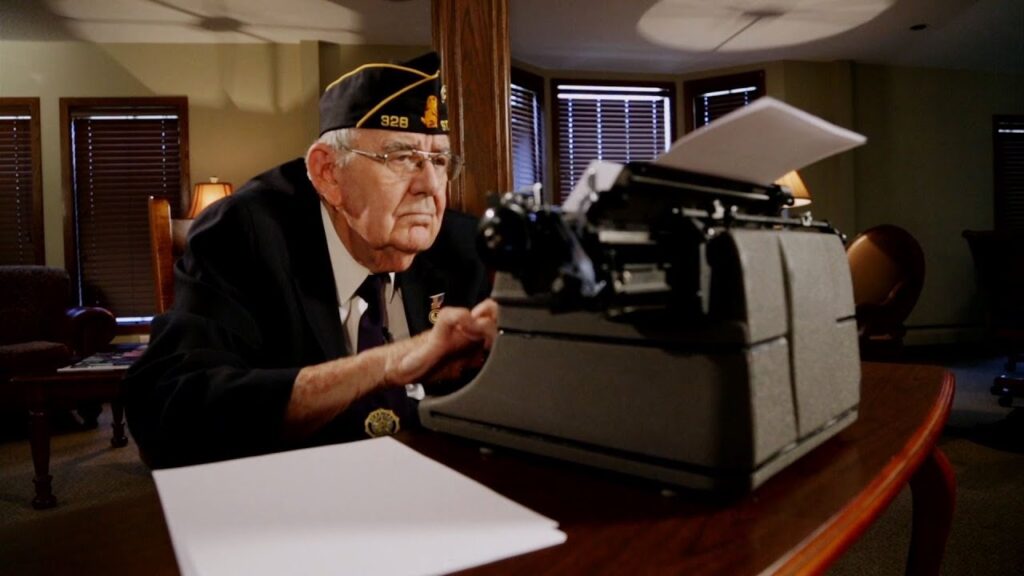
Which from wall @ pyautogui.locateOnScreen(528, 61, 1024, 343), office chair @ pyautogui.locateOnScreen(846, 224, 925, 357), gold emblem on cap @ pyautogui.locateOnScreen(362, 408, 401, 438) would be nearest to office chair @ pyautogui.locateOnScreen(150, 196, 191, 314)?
gold emblem on cap @ pyautogui.locateOnScreen(362, 408, 401, 438)

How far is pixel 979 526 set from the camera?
243cm

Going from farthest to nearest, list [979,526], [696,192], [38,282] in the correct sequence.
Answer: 1. [38,282]
2. [979,526]
3. [696,192]

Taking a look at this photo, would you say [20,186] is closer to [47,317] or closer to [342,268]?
[47,317]

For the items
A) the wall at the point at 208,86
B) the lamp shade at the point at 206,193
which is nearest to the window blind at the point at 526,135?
the wall at the point at 208,86

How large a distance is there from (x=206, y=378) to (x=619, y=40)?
18.6 feet

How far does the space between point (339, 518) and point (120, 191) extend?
6422mm

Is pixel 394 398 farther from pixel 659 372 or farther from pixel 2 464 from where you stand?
pixel 2 464

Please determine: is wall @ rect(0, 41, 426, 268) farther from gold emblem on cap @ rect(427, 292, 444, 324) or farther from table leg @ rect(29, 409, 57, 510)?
gold emblem on cap @ rect(427, 292, 444, 324)

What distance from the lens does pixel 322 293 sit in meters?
1.24

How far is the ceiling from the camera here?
508 cm

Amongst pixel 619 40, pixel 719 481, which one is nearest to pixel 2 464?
pixel 719 481

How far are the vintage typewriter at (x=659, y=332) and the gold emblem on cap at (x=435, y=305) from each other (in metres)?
0.60

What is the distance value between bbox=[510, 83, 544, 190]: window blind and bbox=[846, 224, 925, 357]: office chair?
2809 mm

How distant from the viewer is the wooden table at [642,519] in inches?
19.7
